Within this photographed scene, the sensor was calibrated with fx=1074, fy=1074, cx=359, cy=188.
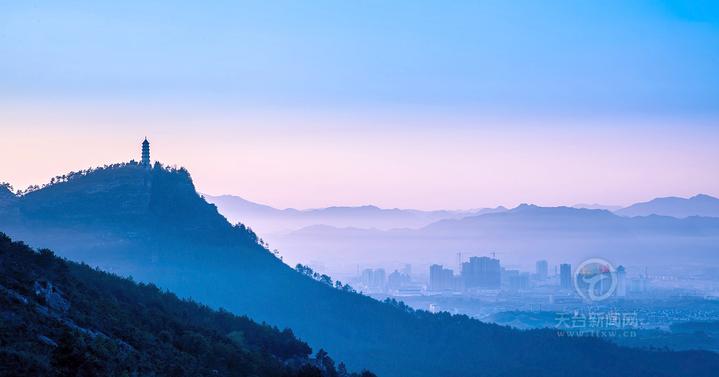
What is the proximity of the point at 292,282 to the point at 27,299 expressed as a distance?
77033mm

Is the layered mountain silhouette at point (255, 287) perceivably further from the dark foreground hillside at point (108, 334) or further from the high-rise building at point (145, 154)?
the dark foreground hillside at point (108, 334)

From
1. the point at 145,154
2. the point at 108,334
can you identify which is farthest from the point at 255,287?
the point at 108,334

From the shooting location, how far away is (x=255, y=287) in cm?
10444

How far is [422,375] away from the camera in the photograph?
84875mm

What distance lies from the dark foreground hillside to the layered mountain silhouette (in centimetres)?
3099

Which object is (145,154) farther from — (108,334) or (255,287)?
(108,334)

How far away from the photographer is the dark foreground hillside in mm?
26453

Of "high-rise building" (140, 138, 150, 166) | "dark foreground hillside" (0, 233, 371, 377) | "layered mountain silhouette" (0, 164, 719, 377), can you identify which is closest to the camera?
"dark foreground hillside" (0, 233, 371, 377)

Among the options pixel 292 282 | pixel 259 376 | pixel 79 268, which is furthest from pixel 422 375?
pixel 259 376

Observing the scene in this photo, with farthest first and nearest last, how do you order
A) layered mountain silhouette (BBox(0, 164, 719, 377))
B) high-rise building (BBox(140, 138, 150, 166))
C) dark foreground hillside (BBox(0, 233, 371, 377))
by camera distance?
high-rise building (BBox(140, 138, 150, 166)) < layered mountain silhouette (BBox(0, 164, 719, 377)) < dark foreground hillside (BBox(0, 233, 371, 377))

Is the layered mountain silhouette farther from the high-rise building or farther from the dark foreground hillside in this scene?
the dark foreground hillside

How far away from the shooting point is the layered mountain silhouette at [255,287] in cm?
9306

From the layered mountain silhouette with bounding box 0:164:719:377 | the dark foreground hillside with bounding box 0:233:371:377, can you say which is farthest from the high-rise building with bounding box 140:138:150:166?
the dark foreground hillside with bounding box 0:233:371:377

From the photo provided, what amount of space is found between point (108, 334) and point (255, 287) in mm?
69951
